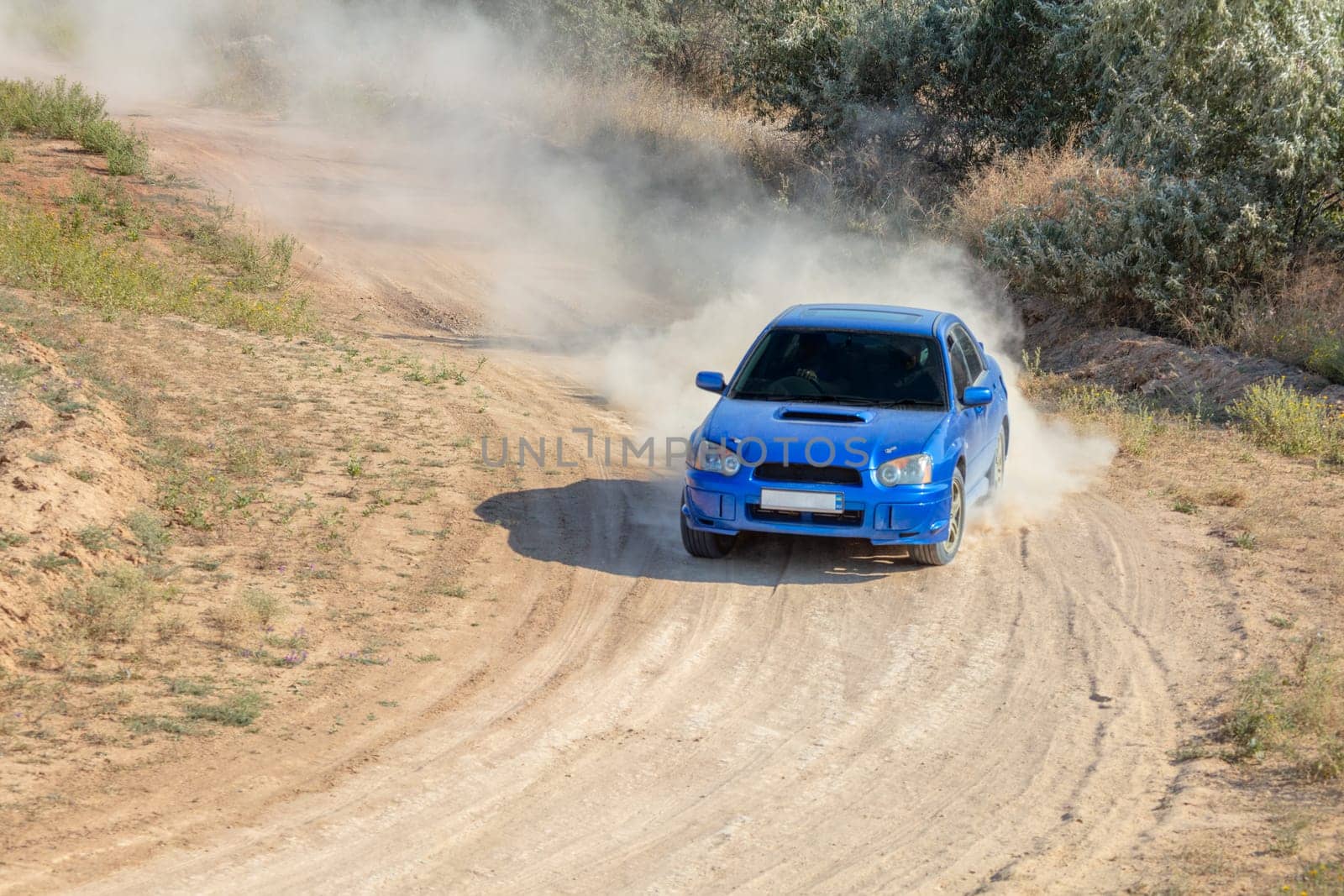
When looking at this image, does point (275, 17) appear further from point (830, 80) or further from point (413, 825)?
point (413, 825)

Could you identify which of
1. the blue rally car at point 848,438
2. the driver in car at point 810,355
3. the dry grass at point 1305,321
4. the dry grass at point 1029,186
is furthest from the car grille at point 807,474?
the dry grass at point 1029,186

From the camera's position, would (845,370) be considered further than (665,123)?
No

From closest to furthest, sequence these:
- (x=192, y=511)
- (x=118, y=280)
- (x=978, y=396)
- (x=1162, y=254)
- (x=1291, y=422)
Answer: (x=978, y=396)
(x=192, y=511)
(x=1291, y=422)
(x=118, y=280)
(x=1162, y=254)

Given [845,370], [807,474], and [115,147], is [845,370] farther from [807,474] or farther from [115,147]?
[115,147]

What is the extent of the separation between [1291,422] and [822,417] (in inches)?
235

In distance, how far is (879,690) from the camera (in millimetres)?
6922

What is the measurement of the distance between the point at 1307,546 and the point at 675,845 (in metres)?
6.06

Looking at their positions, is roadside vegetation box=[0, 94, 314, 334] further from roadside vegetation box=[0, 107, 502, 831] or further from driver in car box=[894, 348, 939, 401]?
driver in car box=[894, 348, 939, 401]

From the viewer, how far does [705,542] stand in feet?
29.3

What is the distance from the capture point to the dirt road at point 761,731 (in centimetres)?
515

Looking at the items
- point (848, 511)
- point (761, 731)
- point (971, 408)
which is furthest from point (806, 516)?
point (761, 731)

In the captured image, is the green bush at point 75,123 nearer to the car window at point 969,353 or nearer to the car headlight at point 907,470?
the car window at point 969,353

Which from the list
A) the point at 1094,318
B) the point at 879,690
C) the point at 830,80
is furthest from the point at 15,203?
the point at 879,690

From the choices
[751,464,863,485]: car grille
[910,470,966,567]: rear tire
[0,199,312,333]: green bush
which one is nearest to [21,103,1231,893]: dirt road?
[910,470,966,567]: rear tire
